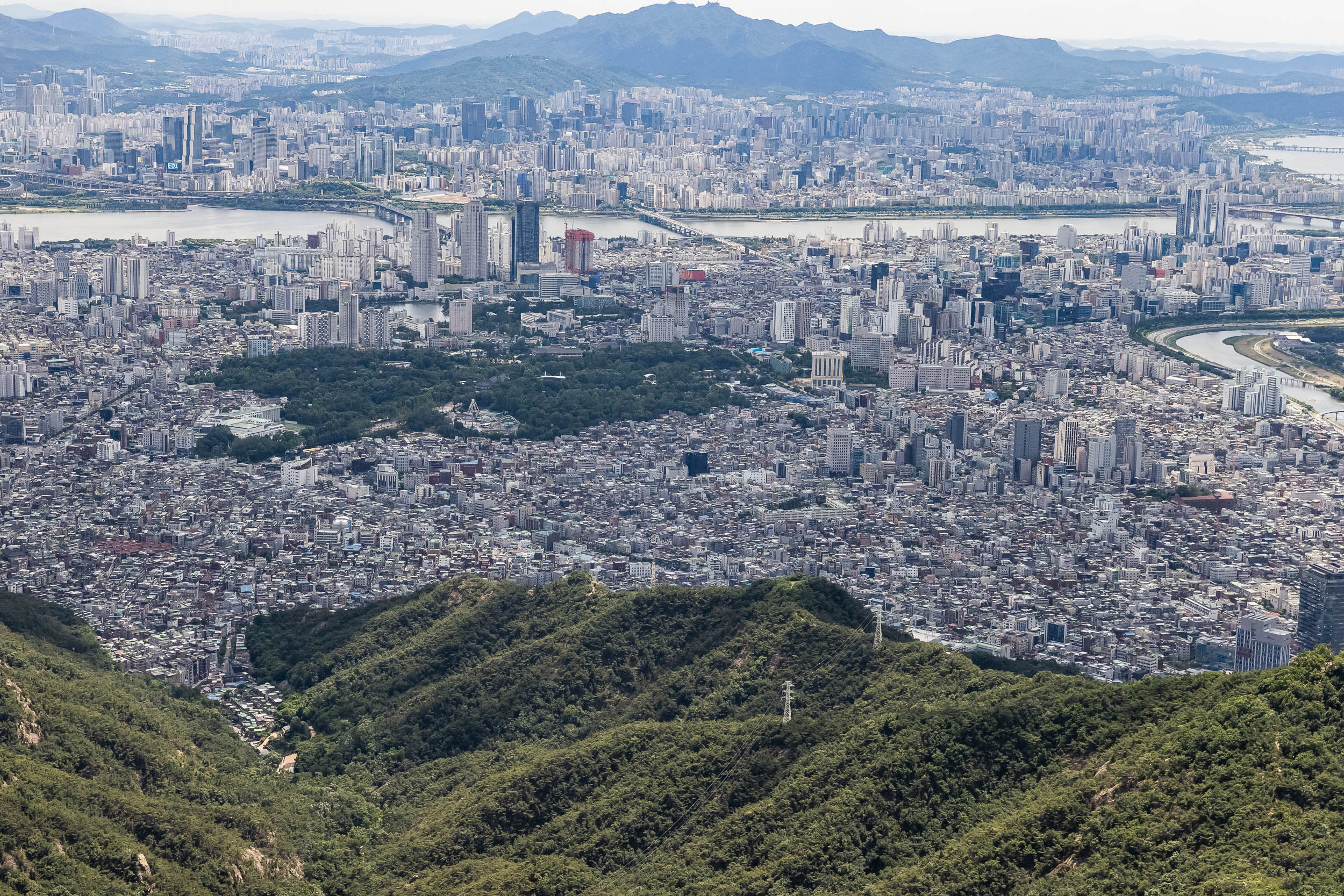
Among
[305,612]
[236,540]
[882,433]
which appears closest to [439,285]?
[882,433]

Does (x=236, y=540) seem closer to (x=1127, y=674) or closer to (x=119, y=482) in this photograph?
(x=119, y=482)

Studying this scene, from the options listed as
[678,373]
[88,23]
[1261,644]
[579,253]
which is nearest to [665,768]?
[1261,644]

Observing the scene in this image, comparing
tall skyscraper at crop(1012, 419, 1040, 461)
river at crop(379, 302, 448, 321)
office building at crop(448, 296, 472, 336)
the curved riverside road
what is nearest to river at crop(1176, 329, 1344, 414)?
the curved riverside road

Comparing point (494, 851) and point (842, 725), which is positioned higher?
point (842, 725)

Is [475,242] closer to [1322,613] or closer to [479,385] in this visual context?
[479,385]

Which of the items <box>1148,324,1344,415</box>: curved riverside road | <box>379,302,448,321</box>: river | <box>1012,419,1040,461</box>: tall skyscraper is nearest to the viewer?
<box>1012,419,1040,461</box>: tall skyscraper

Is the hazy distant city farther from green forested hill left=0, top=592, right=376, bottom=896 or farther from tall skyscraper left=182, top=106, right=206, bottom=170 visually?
green forested hill left=0, top=592, right=376, bottom=896

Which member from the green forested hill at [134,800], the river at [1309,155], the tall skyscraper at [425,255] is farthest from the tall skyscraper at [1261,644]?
the river at [1309,155]
